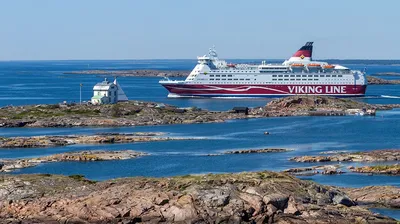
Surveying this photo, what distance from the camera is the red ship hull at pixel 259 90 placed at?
328 feet

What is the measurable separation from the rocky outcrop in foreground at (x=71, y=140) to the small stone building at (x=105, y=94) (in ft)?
55.4

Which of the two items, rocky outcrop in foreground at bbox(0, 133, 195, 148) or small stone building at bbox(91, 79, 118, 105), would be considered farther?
small stone building at bbox(91, 79, 118, 105)

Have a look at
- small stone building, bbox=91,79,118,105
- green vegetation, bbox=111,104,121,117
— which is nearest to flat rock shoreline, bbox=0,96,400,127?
green vegetation, bbox=111,104,121,117

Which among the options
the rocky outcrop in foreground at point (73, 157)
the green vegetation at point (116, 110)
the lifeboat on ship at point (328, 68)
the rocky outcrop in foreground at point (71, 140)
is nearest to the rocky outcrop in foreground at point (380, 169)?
the rocky outcrop in foreground at point (73, 157)

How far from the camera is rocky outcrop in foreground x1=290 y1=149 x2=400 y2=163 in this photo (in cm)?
4316

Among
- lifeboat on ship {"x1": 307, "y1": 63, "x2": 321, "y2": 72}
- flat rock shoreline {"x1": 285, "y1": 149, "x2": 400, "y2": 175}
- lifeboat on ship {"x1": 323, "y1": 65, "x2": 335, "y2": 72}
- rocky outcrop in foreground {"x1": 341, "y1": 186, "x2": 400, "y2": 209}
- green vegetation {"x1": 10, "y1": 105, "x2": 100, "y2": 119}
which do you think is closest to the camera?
rocky outcrop in foreground {"x1": 341, "y1": 186, "x2": 400, "y2": 209}

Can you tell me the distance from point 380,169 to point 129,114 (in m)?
32.1

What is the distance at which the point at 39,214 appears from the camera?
2538 centimetres

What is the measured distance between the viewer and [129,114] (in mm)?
68000

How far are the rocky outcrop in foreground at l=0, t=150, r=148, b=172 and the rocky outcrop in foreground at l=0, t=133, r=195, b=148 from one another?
17.5 feet

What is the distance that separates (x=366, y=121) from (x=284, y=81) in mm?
32410

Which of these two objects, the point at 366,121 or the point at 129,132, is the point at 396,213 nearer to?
the point at 129,132

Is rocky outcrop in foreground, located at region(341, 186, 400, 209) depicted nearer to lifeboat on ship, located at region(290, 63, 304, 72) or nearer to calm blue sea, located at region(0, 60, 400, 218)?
calm blue sea, located at region(0, 60, 400, 218)

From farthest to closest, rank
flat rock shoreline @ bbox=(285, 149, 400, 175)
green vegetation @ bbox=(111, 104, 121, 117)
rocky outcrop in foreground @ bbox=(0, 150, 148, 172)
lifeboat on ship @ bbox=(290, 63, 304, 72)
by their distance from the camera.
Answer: lifeboat on ship @ bbox=(290, 63, 304, 72), green vegetation @ bbox=(111, 104, 121, 117), rocky outcrop in foreground @ bbox=(0, 150, 148, 172), flat rock shoreline @ bbox=(285, 149, 400, 175)
